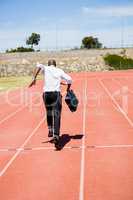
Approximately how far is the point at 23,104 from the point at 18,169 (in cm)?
1519

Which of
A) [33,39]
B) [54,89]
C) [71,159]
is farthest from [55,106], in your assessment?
[33,39]

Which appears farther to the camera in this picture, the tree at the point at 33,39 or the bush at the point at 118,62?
the tree at the point at 33,39

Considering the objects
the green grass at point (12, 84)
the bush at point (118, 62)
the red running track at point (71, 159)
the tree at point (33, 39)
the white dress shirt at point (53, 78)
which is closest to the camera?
the red running track at point (71, 159)

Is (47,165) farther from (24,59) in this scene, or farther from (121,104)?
(24,59)

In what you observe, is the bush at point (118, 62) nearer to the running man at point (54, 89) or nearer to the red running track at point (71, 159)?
the red running track at point (71, 159)

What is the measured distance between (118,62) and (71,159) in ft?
254

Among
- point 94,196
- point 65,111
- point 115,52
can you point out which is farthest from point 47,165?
point 115,52

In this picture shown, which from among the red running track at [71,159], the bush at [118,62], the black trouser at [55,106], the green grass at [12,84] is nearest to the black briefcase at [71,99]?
the black trouser at [55,106]

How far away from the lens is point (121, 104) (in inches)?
892

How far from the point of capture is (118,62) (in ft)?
287

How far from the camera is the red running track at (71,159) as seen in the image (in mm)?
8609

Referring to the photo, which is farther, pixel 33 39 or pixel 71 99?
pixel 33 39

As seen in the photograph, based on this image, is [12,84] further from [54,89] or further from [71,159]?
[71,159]

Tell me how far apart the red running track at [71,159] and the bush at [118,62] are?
6764cm
